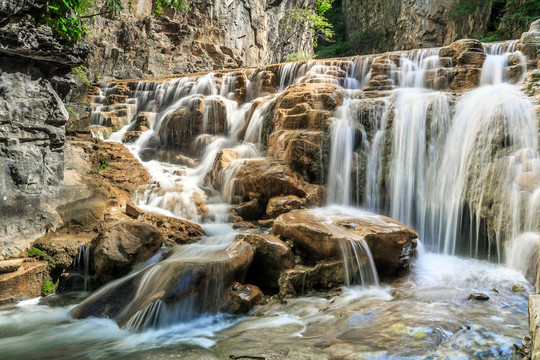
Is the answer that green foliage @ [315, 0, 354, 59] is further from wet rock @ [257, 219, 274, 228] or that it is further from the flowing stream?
wet rock @ [257, 219, 274, 228]

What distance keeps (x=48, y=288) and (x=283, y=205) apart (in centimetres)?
431

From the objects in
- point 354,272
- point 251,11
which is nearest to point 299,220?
point 354,272

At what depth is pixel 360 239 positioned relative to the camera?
5.15m

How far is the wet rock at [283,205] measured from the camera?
22.8ft

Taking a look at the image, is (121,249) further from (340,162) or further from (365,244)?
(340,162)

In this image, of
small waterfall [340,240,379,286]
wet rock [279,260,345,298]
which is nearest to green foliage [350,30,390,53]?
small waterfall [340,240,379,286]

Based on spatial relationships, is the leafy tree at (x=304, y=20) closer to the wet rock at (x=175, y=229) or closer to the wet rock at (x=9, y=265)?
the wet rock at (x=175, y=229)

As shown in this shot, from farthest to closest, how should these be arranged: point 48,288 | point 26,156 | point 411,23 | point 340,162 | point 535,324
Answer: point 411,23, point 340,162, point 26,156, point 48,288, point 535,324

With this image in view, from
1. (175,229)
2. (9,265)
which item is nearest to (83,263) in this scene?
(9,265)

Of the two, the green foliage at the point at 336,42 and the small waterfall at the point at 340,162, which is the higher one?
the green foliage at the point at 336,42

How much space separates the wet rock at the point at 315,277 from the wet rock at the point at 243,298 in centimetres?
41

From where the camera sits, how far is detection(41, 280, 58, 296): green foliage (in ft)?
15.9

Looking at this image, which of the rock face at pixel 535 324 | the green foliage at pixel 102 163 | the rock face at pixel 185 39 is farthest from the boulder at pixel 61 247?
the rock face at pixel 185 39

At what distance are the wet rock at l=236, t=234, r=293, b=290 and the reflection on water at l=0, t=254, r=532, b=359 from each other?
54 centimetres
